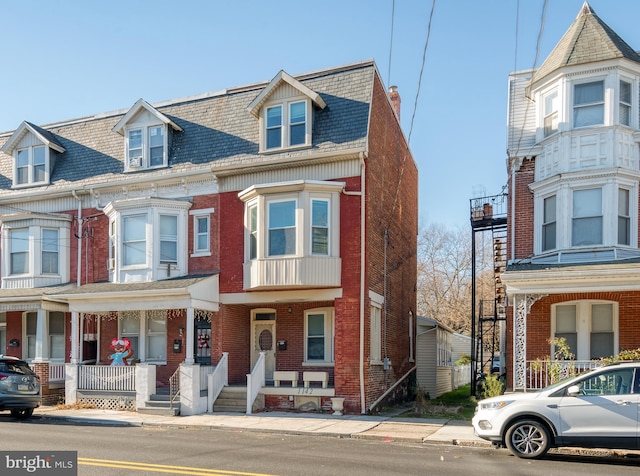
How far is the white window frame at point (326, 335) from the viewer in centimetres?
1938

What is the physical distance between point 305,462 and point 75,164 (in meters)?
17.0

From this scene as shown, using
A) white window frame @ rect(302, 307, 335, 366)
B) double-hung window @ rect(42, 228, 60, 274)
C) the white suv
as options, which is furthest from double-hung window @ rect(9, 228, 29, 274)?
the white suv

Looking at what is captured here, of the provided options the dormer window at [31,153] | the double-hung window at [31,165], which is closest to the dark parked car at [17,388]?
the dormer window at [31,153]

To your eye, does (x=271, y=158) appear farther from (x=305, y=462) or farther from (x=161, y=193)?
(x=305, y=462)

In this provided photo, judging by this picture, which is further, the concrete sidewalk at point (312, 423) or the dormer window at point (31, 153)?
the dormer window at point (31, 153)

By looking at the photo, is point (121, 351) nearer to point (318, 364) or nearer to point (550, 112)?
point (318, 364)

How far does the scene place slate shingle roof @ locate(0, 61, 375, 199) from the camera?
63.3 feet

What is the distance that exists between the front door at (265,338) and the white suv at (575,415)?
9950 mm

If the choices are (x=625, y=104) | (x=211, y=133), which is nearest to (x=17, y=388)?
(x=211, y=133)

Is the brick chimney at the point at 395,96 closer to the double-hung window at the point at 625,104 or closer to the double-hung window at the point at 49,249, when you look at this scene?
the double-hung window at the point at 625,104

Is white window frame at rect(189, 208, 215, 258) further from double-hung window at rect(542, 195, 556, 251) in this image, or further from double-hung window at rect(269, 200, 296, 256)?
double-hung window at rect(542, 195, 556, 251)

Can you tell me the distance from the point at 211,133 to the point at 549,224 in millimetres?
11216

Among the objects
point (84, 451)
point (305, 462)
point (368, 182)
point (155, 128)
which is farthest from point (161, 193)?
point (305, 462)

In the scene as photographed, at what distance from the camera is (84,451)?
11.0 meters
